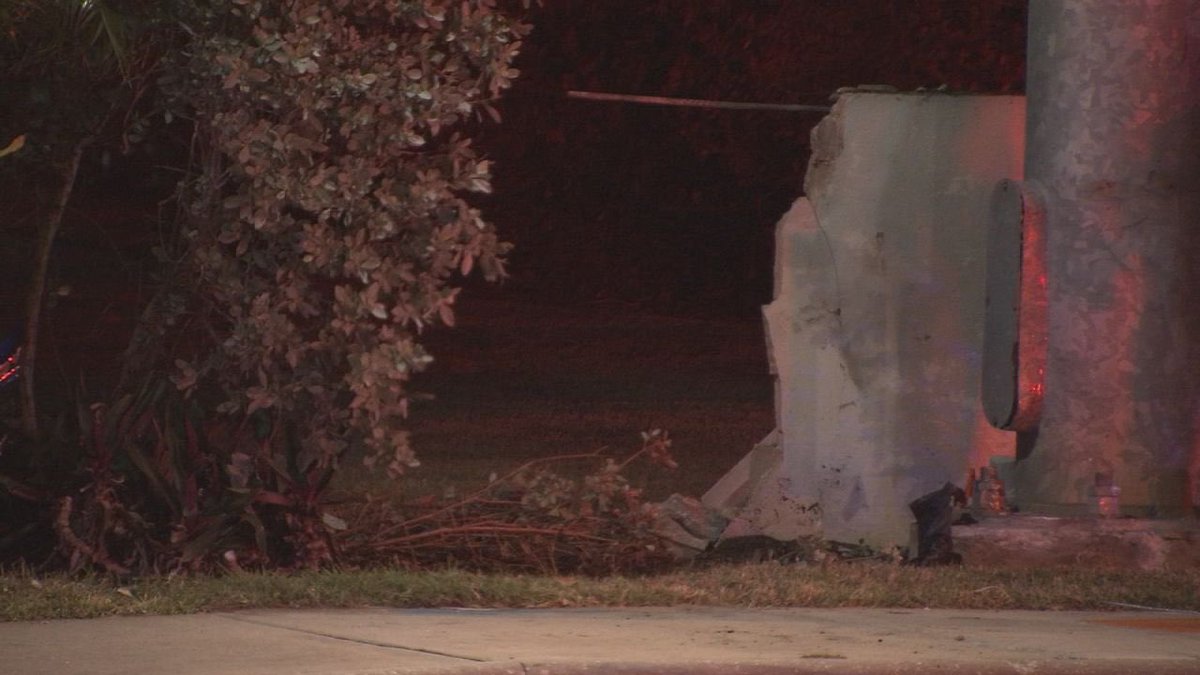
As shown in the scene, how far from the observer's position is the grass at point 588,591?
8148 millimetres

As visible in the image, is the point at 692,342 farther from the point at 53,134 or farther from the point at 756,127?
the point at 53,134

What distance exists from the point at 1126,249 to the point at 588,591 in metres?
3.25

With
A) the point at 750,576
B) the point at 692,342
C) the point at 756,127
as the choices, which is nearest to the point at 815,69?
the point at 756,127

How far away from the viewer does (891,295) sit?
1052 centimetres

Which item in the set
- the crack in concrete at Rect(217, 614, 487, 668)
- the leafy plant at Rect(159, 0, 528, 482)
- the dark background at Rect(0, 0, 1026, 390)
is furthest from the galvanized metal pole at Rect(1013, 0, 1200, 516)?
the dark background at Rect(0, 0, 1026, 390)

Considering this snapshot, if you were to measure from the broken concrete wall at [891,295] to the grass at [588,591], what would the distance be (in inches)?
49.3

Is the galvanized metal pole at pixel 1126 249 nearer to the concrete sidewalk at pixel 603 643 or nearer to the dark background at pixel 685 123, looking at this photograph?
the concrete sidewalk at pixel 603 643

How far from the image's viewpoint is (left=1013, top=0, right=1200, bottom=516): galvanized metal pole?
32.3 feet

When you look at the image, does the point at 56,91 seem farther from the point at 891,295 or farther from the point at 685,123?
the point at 685,123

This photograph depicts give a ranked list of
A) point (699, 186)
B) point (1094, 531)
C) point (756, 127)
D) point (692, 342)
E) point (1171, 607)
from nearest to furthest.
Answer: point (1171, 607)
point (1094, 531)
point (756, 127)
point (692, 342)
point (699, 186)

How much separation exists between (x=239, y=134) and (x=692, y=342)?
19044mm

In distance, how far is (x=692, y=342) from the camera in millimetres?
27781

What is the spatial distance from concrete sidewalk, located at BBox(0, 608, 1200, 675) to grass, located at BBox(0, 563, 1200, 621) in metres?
0.16

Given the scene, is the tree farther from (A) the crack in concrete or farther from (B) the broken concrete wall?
(B) the broken concrete wall
